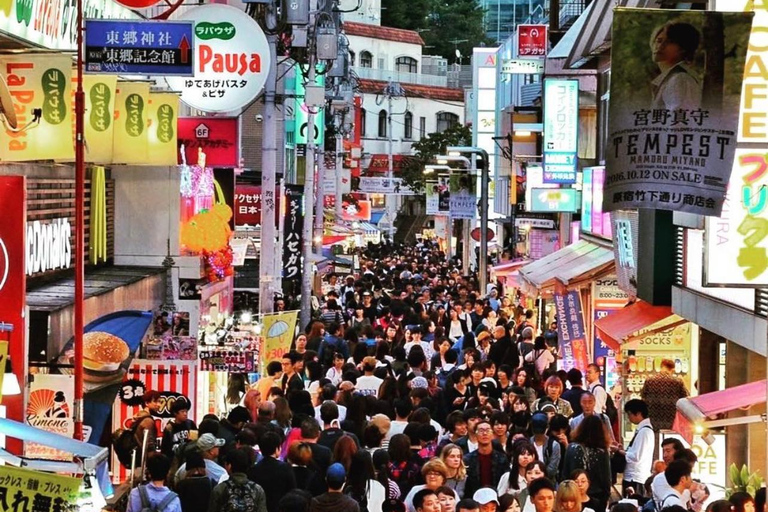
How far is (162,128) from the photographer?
20234mm

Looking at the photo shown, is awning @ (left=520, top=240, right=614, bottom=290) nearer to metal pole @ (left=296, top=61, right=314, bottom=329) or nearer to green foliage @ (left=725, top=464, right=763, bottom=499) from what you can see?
metal pole @ (left=296, top=61, right=314, bottom=329)

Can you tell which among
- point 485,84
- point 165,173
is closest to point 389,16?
point 485,84

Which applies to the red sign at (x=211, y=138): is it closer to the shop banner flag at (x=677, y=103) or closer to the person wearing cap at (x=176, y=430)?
the person wearing cap at (x=176, y=430)

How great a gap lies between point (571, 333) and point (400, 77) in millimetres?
71932

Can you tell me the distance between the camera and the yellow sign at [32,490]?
826cm

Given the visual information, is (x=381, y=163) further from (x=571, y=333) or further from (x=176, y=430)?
(x=176, y=430)

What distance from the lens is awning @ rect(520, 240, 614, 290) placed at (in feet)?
79.6

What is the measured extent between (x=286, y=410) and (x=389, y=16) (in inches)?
3349

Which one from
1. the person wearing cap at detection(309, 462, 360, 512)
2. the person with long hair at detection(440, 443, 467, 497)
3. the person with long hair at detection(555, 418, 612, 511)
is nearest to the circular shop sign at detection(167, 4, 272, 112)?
the person with long hair at detection(555, 418, 612, 511)

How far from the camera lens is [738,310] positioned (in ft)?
48.5

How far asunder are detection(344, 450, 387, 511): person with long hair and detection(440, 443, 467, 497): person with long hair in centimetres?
57

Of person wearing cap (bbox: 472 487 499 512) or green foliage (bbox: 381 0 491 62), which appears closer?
person wearing cap (bbox: 472 487 499 512)

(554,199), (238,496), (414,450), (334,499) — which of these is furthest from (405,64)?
(334,499)

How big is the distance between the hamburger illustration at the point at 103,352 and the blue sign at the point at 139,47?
264 centimetres
